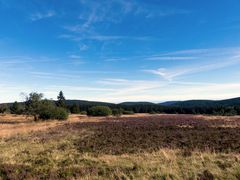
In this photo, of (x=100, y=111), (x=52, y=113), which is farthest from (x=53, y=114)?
(x=100, y=111)

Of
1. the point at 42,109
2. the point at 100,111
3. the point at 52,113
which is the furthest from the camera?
the point at 100,111

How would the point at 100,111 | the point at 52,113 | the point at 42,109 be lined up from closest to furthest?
the point at 52,113
the point at 42,109
the point at 100,111

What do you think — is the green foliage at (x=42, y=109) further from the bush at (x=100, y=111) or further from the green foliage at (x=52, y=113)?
the bush at (x=100, y=111)

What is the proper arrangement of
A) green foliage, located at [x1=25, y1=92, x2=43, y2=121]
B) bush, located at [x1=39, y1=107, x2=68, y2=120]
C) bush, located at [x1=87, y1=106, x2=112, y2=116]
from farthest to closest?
bush, located at [x1=87, y1=106, x2=112, y2=116] → green foliage, located at [x1=25, y1=92, x2=43, y2=121] → bush, located at [x1=39, y1=107, x2=68, y2=120]

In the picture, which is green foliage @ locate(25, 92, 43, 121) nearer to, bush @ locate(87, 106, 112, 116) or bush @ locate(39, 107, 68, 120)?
bush @ locate(39, 107, 68, 120)

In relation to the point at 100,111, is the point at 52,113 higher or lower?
lower

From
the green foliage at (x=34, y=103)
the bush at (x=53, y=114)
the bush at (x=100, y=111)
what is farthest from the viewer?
the bush at (x=100, y=111)

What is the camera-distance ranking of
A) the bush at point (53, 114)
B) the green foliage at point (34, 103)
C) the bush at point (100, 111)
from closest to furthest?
the bush at point (53, 114)
the green foliage at point (34, 103)
the bush at point (100, 111)

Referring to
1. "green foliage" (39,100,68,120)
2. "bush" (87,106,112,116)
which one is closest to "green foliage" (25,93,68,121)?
"green foliage" (39,100,68,120)

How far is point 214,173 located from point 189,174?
2.82ft

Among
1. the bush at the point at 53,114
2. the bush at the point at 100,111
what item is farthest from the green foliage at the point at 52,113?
the bush at the point at 100,111

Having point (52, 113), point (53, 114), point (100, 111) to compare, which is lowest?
point (53, 114)

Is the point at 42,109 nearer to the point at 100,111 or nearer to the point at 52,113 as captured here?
the point at 52,113

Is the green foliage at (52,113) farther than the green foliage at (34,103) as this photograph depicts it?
No
